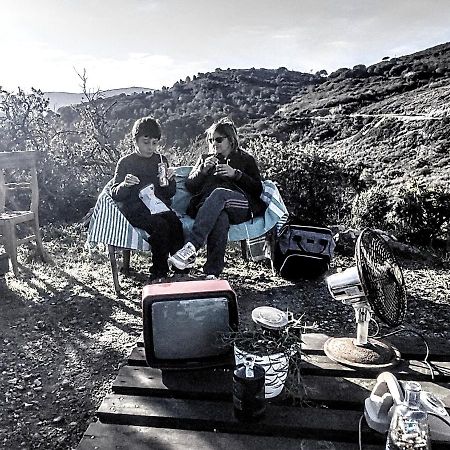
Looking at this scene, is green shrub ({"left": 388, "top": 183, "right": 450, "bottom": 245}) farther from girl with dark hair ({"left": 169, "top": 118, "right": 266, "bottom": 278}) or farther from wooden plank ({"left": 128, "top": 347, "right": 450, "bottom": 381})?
wooden plank ({"left": 128, "top": 347, "right": 450, "bottom": 381})

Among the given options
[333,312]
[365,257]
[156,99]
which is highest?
[156,99]

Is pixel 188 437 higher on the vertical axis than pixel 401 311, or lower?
lower

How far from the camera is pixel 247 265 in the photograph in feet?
14.5

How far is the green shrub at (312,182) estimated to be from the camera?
5102 mm

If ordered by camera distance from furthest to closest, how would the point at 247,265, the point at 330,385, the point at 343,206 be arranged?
the point at 343,206, the point at 247,265, the point at 330,385

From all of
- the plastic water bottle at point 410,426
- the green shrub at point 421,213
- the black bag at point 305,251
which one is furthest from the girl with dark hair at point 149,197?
the plastic water bottle at point 410,426

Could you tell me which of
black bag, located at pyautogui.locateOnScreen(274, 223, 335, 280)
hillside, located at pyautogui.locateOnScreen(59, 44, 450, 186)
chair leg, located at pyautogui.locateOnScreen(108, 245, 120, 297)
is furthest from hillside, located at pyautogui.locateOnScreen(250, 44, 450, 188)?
chair leg, located at pyautogui.locateOnScreen(108, 245, 120, 297)

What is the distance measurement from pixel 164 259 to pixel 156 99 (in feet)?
32.9

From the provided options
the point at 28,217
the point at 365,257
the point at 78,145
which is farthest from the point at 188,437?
the point at 78,145

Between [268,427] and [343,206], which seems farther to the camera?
[343,206]

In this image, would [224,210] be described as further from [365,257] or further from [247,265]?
[365,257]

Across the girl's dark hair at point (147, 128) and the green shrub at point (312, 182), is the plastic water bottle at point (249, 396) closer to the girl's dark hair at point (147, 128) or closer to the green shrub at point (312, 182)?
the girl's dark hair at point (147, 128)

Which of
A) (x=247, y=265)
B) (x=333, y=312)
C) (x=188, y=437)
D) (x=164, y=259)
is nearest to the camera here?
(x=188, y=437)

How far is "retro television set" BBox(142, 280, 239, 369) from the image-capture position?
1.91 m
